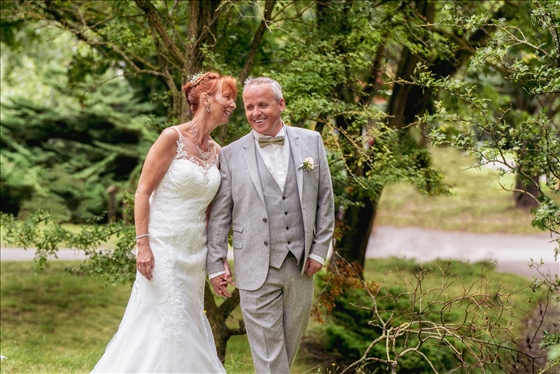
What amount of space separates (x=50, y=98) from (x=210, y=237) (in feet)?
69.1

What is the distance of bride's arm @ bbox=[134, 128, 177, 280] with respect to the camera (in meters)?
4.26

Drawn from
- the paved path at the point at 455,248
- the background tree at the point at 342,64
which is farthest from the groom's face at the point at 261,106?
the paved path at the point at 455,248

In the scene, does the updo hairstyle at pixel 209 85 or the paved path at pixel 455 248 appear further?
the paved path at pixel 455 248

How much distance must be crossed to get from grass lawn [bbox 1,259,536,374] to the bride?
3.44 m

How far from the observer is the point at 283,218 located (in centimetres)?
414

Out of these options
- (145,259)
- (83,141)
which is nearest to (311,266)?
(145,259)

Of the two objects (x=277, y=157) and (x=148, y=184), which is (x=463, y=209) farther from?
(x=148, y=184)

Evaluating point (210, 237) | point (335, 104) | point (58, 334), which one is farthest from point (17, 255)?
point (210, 237)

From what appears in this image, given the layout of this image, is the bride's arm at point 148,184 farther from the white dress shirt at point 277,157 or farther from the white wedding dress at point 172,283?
the white dress shirt at point 277,157

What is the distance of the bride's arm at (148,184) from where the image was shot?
14.0 feet

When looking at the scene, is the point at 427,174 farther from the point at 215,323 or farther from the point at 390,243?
the point at 390,243

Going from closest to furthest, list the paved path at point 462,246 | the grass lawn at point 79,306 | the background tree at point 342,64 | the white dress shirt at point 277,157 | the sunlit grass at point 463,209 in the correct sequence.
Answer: the white dress shirt at point 277,157, the background tree at point 342,64, the grass lawn at point 79,306, the paved path at point 462,246, the sunlit grass at point 463,209

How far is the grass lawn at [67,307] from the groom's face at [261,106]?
432 cm

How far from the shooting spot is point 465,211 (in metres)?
21.6
